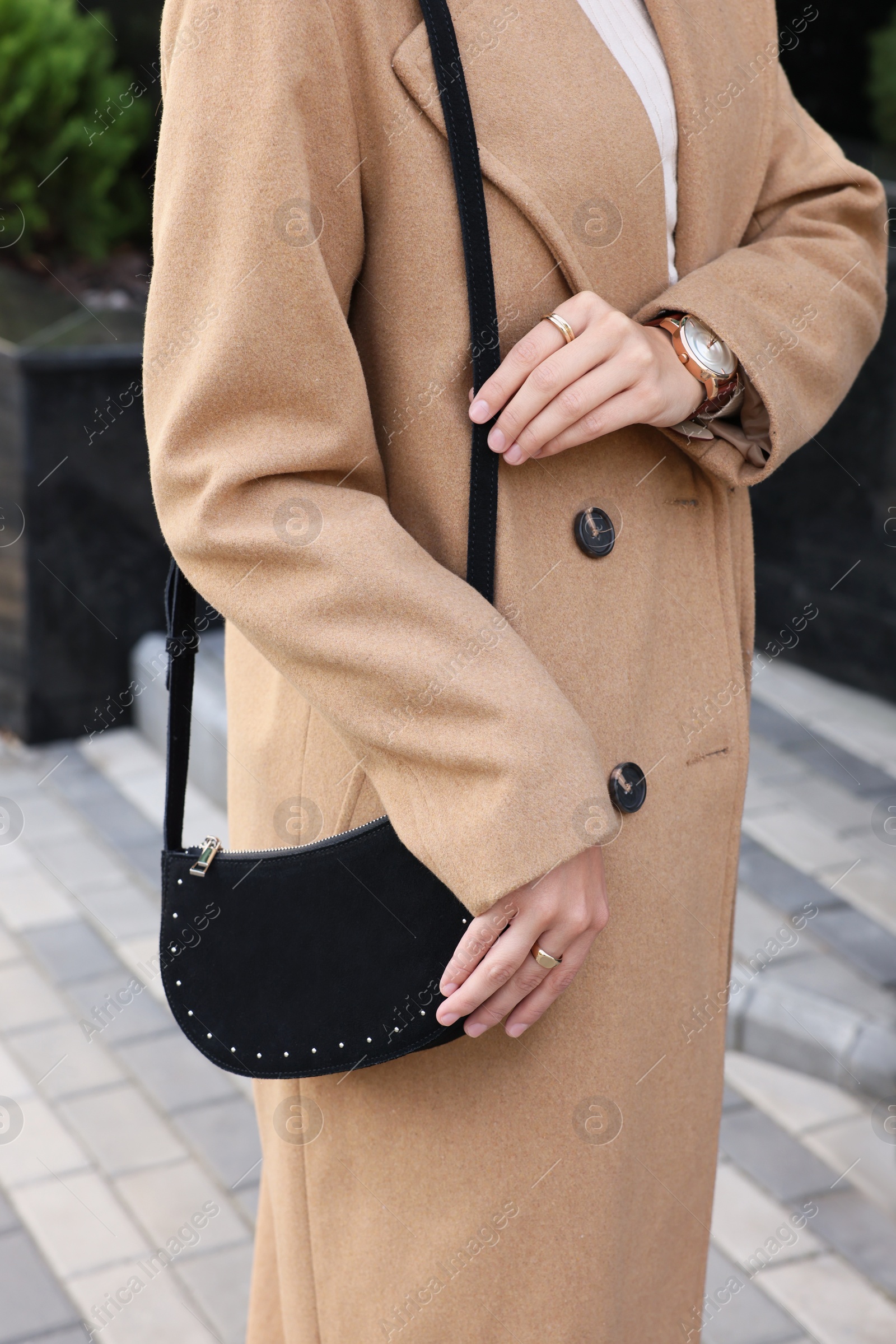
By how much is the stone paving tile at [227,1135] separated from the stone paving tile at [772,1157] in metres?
0.98

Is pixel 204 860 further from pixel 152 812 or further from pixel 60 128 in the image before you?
pixel 60 128

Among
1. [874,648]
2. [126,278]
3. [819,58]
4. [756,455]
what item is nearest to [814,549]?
[874,648]

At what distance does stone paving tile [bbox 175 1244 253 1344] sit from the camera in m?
2.43

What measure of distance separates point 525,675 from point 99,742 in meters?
3.76

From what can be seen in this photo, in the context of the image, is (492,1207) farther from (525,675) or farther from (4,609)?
(4,609)

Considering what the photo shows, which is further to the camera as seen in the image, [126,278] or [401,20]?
[126,278]

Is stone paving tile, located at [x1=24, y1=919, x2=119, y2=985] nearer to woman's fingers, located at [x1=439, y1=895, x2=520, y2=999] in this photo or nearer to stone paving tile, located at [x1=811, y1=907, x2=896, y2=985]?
stone paving tile, located at [x1=811, y1=907, x2=896, y2=985]

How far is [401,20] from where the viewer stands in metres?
1.12

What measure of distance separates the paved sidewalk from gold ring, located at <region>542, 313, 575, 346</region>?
1054mm

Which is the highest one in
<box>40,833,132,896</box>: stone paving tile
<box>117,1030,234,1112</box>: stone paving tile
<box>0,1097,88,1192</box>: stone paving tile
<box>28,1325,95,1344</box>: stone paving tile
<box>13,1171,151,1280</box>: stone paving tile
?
<box>28,1325,95,1344</box>: stone paving tile

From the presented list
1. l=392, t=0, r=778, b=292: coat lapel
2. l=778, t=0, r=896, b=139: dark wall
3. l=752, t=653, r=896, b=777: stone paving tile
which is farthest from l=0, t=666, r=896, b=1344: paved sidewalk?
l=778, t=0, r=896, b=139: dark wall

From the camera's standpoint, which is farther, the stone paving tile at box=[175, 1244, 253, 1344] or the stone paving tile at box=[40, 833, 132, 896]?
the stone paving tile at box=[40, 833, 132, 896]

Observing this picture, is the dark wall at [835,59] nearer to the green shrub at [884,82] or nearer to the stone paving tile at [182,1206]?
the green shrub at [884,82]

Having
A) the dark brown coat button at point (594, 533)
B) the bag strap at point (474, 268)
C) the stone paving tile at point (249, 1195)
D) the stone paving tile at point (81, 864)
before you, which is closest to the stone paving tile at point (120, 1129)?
the stone paving tile at point (249, 1195)
